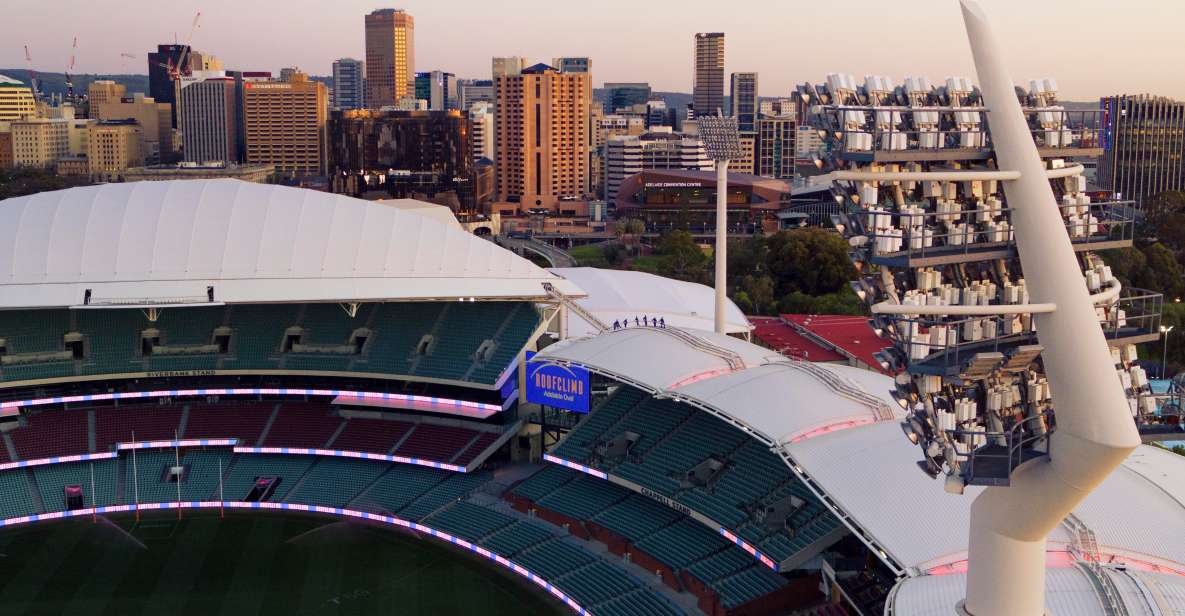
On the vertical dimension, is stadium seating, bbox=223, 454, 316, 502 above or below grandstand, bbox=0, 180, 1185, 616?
below

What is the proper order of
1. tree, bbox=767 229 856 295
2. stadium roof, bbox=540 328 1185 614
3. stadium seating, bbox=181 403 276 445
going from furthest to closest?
tree, bbox=767 229 856 295, stadium seating, bbox=181 403 276 445, stadium roof, bbox=540 328 1185 614

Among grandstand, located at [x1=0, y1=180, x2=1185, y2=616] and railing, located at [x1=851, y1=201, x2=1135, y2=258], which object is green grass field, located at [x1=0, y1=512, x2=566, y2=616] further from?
railing, located at [x1=851, y1=201, x2=1135, y2=258]

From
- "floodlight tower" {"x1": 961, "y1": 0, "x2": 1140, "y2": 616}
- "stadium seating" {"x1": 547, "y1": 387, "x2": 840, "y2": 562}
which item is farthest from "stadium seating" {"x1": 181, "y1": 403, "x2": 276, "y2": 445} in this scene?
"floodlight tower" {"x1": 961, "y1": 0, "x2": 1140, "y2": 616}

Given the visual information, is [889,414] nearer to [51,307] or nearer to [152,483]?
[152,483]

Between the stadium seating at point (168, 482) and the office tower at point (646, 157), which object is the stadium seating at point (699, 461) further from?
the office tower at point (646, 157)

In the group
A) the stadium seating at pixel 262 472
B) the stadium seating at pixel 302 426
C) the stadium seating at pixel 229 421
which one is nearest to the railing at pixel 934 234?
the stadium seating at pixel 262 472

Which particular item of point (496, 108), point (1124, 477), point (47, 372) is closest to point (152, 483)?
point (47, 372)

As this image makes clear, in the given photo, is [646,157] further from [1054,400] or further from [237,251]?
[1054,400]

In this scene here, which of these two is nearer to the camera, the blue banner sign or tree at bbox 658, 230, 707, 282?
the blue banner sign
